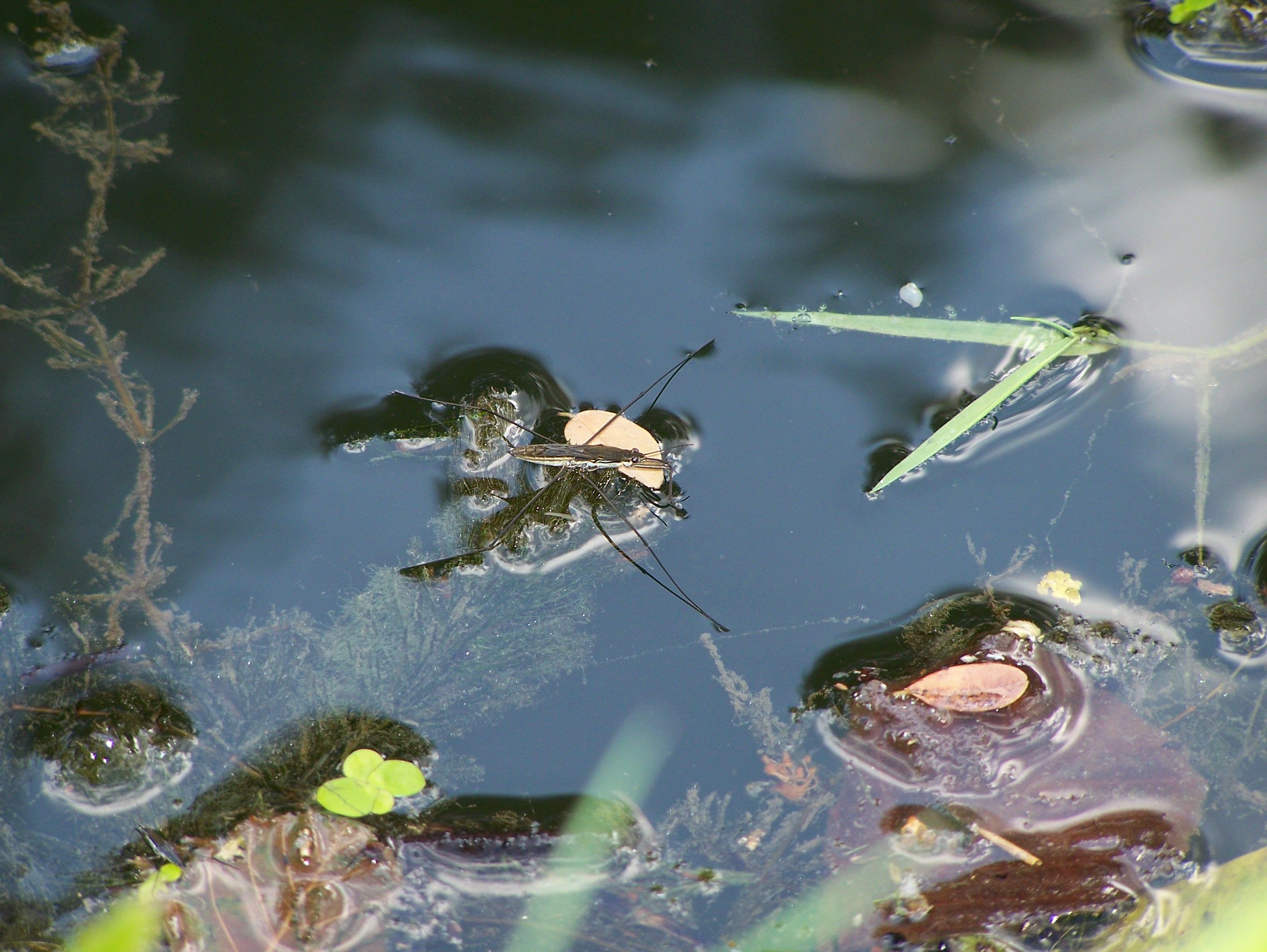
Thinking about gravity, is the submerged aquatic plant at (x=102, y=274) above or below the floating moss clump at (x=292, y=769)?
above

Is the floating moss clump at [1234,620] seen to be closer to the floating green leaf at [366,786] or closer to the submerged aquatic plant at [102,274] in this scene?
the floating green leaf at [366,786]

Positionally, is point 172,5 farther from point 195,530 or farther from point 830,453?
point 830,453

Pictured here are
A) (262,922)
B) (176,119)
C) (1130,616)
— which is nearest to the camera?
(262,922)

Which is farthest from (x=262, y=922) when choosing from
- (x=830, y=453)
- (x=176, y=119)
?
(x=176, y=119)

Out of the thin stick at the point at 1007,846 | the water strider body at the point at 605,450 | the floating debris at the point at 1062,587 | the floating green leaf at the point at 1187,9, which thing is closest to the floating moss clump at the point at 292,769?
the water strider body at the point at 605,450

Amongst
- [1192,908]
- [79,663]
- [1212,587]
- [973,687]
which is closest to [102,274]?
[79,663]

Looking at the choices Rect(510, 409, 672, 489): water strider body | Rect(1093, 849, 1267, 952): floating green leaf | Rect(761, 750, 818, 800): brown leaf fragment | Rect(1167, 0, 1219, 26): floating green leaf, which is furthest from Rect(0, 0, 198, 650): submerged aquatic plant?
Rect(1167, 0, 1219, 26): floating green leaf

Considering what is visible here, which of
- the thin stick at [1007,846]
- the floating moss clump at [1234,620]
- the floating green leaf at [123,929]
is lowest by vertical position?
the floating green leaf at [123,929]

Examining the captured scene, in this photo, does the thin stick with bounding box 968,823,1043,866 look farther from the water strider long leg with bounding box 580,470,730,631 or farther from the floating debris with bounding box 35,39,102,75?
the floating debris with bounding box 35,39,102,75
